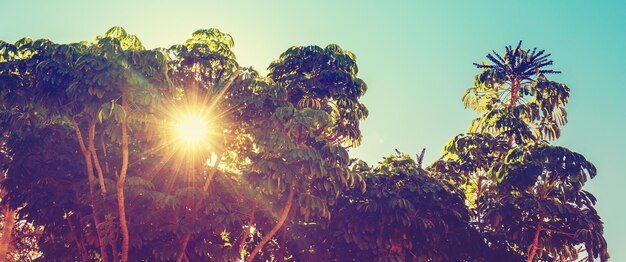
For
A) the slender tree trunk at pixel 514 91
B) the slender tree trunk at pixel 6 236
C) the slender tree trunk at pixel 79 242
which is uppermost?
the slender tree trunk at pixel 514 91

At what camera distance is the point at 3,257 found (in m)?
16.1

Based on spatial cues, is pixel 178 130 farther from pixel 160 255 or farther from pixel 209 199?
pixel 160 255

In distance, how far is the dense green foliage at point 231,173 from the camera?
31.5 feet

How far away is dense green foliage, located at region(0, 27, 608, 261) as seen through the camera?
961 centimetres

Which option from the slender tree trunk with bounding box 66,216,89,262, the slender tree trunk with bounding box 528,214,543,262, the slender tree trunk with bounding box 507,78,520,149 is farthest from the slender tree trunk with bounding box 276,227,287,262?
the slender tree trunk with bounding box 507,78,520,149

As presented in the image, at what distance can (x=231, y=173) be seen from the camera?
512 inches

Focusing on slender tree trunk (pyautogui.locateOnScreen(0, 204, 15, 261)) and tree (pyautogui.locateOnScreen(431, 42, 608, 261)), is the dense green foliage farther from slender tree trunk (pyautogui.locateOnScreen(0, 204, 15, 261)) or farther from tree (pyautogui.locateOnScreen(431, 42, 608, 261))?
slender tree trunk (pyautogui.locateOnScreen(0, 204, 15, 261))

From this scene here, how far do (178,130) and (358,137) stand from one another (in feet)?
16.0

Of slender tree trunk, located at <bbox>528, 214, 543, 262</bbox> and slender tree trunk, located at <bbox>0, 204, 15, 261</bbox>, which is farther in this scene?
slender tree trunk, located at <bbox>0, 204, 15, 261</bbox>

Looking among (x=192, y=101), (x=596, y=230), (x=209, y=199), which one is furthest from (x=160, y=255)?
(x=596, y=230)

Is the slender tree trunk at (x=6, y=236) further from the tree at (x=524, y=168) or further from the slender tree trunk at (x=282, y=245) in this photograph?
the tree at (x=524, y=168)

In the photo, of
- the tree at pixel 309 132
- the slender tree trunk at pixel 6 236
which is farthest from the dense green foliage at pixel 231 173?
the slender tree trunk at pixel 6 236

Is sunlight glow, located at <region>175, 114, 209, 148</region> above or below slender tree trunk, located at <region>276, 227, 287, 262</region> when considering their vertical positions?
above

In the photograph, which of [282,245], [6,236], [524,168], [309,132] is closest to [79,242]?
[282,245]
